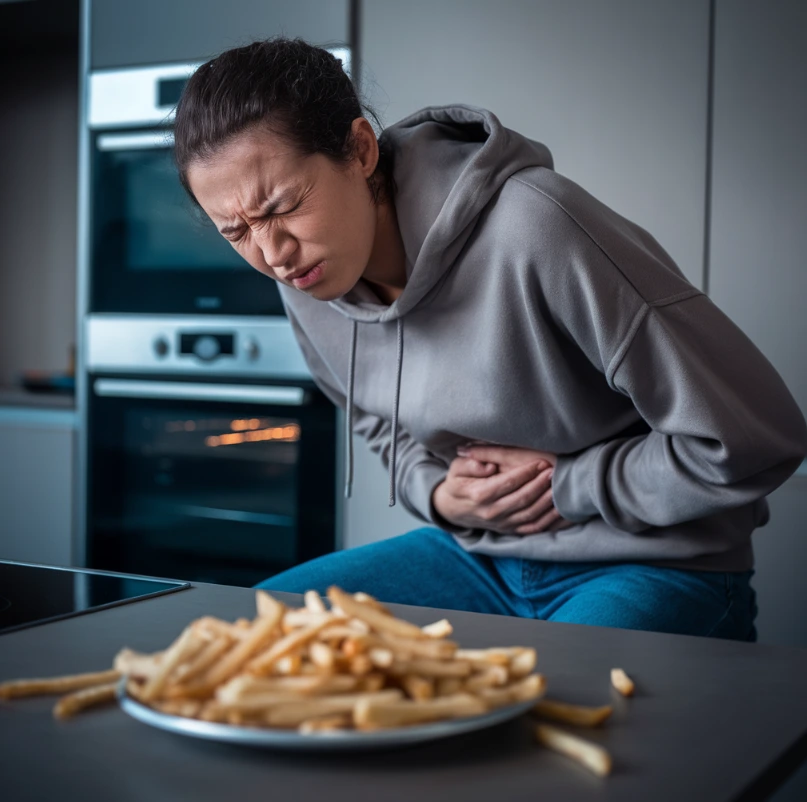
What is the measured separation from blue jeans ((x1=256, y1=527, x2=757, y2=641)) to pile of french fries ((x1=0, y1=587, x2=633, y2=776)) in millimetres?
534

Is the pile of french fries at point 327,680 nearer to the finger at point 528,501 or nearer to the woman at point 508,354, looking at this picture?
the woman at point 508,354

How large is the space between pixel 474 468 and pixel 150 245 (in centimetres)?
150

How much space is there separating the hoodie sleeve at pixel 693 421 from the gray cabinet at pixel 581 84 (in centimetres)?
87

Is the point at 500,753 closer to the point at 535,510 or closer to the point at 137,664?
the point at 137,664

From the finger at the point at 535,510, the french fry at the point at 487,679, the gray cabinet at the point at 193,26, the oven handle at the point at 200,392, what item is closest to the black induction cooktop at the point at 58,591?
the french fry at the point at 487,679

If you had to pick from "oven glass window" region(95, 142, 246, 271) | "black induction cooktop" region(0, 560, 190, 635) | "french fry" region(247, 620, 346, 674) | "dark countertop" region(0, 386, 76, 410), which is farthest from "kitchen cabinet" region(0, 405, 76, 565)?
"french fry" region(247, 620, 346, 674)

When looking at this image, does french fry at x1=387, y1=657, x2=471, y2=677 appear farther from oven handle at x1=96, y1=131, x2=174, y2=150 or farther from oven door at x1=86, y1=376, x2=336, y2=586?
oven handle at x1=96, y1=131, x2=174, y2=150

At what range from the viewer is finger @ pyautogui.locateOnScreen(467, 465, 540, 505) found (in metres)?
1.43

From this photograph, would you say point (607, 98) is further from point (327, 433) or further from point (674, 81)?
point (327, 433)

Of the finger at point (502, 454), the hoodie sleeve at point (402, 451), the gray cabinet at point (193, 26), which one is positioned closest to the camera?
the finger at point (502, 454)

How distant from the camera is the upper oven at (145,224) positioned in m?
2.57

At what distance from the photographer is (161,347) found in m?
2.63

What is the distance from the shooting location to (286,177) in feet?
4.15

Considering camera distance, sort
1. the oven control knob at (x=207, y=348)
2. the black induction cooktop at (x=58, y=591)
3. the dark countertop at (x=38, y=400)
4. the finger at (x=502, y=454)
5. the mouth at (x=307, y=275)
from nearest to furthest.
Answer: the black induction cooktop at (x=58, y=591), the mouth at (x=307, y=275), the finger at (x=502, y=454), the oven control knob at (x=207, y=348), the dark countertop at (x=38, y=400)
